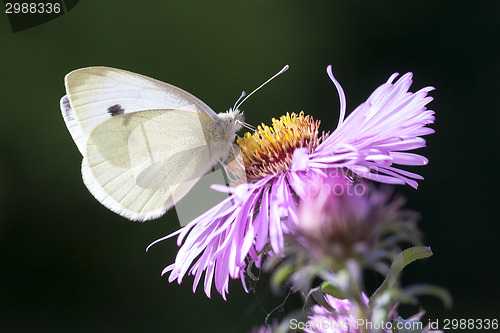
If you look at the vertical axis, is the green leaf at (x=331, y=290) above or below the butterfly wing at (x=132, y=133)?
below

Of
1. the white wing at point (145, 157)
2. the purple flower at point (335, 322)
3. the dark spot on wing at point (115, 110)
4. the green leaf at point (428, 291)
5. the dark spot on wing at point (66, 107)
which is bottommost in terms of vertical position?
the purple flower at point (335, 322)

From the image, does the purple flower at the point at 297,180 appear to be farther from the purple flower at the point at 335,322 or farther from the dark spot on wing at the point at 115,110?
the dark spot on wing at the point at 115,110

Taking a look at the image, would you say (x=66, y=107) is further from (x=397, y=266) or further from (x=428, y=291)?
(x=428, y=291)

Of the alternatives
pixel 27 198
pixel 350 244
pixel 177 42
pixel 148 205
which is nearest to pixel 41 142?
pixel 27 198

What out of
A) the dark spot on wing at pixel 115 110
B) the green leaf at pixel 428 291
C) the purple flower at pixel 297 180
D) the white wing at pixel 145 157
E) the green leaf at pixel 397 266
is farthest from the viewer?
the dark spot on wing at pixel 115 110

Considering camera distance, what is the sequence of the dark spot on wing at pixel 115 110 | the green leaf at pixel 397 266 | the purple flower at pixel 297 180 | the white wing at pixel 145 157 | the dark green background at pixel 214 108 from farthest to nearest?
the dark green background at pixel 214 108 < the dark spot on wing at pixel 115 110 < the white wing at pixel 145 157 < the purple flower at pixel 297 180 < the green leaf at pixel 397 266

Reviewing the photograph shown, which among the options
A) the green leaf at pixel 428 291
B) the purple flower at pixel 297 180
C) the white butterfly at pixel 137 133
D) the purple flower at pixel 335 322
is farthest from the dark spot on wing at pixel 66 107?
the green leaf at pixel 428 291

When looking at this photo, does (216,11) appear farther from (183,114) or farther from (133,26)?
(183,114)
